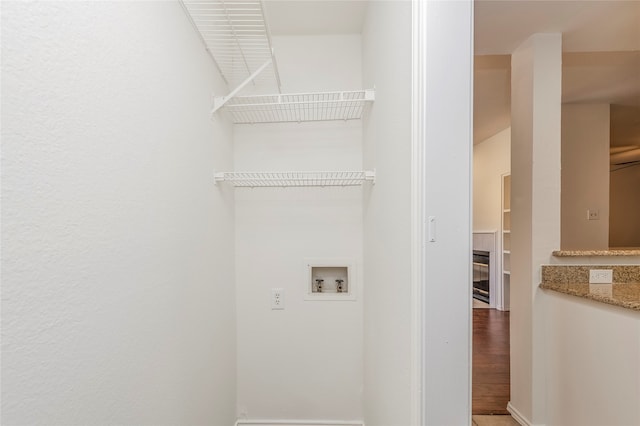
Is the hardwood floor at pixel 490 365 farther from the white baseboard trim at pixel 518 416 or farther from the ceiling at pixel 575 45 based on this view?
the ceiling at pixel 575 45

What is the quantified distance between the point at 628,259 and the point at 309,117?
213 cm

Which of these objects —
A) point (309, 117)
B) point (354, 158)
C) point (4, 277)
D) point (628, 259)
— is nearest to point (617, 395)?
point (628, 259)

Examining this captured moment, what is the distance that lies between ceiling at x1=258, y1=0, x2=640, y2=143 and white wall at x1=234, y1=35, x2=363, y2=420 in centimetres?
14

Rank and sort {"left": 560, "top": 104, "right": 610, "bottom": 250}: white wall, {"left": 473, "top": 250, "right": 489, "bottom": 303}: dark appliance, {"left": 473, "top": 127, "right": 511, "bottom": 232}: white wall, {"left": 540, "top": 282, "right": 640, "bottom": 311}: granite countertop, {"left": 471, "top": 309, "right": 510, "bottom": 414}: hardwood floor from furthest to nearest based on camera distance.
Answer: {"left": 473, "top": 250, "right": 489, "bottom": 303}: dark appliance < {"left": 473, "top": 127, "right": 511, "bottom": 232}: white wall < {"left": 560, "top": 104, "right": 610, "bottom": 250}: white wall < {"left": 471, "top": 309, "right": 510, "bottom": 414}: hardwood floor < {"left": 540, "top": 282, "right": 640, "bottom": 311}: granite countertop

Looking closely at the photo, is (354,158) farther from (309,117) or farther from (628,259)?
(628,259)

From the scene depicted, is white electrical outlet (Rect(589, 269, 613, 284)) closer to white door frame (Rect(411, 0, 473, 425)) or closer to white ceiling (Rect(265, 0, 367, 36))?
white door frame (Rect(411, 0, 473, 425))

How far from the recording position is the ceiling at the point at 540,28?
1553 mm

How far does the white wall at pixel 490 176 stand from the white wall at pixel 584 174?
0.89 m

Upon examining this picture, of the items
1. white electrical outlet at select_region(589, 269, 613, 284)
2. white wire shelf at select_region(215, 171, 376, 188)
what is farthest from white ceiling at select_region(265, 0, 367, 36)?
white electrical outlet at select_region(589, 269, 613, 284)

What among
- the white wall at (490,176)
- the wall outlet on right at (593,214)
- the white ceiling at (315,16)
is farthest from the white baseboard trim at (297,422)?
the white wall at (490,176)

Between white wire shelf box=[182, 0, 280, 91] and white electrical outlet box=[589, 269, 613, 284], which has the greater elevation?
white wire shelf box=[182, 0, 280, 91]

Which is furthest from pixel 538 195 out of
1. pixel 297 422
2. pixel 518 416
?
pixel 297 422

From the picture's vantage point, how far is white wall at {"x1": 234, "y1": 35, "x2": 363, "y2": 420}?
5.72ft

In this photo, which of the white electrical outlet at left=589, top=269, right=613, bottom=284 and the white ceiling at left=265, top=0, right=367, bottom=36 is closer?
the white ceiling at left=265, top=0, right=367, bottom=36
